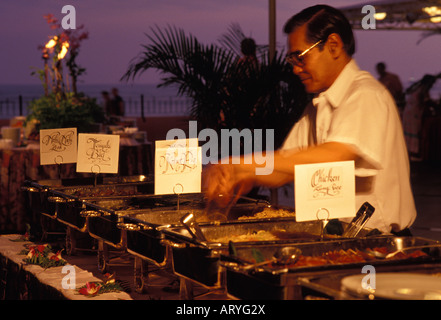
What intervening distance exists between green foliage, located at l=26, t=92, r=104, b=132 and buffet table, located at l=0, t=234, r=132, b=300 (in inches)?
91.8

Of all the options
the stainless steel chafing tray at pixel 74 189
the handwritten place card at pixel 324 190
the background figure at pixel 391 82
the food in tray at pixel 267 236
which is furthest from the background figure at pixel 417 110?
the handwritten place card at pixel 324 190

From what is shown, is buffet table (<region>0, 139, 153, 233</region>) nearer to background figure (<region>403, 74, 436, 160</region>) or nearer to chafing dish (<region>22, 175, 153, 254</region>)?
chafing dish (<region>22, 175, 153, 254</region>)

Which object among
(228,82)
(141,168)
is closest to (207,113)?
(228,82)

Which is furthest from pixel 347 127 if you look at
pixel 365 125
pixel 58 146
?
pixel 58 146

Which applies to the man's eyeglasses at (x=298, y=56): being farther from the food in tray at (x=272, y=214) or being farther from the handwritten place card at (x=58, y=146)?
the handwritten place card at (x=58, y=146)

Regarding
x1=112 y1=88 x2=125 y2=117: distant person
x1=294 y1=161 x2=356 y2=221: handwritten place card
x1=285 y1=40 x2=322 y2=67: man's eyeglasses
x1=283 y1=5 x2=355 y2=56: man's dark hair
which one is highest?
x1=112 y1=88 x2=125 y2=117: distant person

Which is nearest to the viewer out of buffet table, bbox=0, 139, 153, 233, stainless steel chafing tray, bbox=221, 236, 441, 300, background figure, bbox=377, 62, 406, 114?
stainless steel chafing tray, bbox=221, 236, 441, 300

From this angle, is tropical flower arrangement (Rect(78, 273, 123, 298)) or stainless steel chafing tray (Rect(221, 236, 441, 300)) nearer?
stainless steel chafing tray (Rect(221, 236, 441, 300))

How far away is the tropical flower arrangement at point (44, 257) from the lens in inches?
90.4

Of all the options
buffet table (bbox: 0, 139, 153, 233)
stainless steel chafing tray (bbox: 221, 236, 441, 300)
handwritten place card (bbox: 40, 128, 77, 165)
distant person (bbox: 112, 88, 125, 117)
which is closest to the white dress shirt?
stainless steel chafing tray (bbox: 221, 236, 441, 300)

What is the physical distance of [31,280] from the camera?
7.30 feet

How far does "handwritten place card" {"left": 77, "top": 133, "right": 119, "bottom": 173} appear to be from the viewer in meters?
2.70
